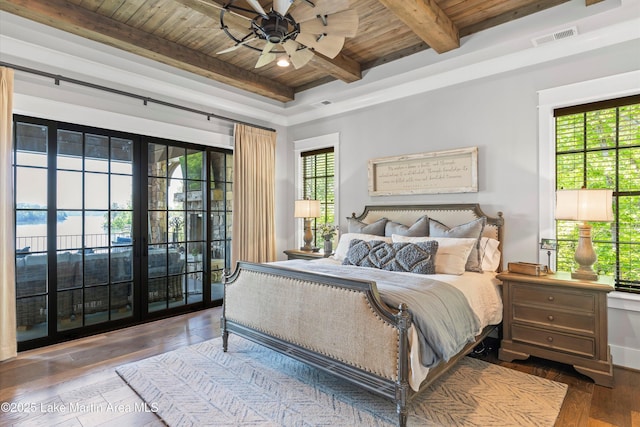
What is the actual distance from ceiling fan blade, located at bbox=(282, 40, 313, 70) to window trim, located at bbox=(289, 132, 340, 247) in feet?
7.04

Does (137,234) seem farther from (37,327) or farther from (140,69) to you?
(140,69)

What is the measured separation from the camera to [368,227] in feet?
13.9

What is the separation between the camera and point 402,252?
3186 millimetres

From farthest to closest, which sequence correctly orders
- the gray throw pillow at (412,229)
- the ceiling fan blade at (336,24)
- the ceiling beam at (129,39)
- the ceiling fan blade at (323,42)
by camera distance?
1. the gray throw pillow at (412,229)
2. the ceiling beam at (129,39)
3. the ceiling fan blade at (323,42)
4. the ceiling fan blade at (336,24)

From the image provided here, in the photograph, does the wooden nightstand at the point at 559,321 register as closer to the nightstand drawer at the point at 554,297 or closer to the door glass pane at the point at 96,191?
the nightstand drawer at the point at 554,297

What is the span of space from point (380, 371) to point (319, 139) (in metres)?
3.74

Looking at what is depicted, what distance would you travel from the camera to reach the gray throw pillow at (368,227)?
4.17m

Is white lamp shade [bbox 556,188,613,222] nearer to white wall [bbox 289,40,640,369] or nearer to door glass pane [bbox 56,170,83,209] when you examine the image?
white wall [bbox 289,40,640,369]

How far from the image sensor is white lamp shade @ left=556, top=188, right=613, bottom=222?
8.77 feet

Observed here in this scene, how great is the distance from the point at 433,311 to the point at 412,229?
1.69 meters

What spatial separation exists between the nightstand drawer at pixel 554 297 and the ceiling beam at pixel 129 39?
3840 mm

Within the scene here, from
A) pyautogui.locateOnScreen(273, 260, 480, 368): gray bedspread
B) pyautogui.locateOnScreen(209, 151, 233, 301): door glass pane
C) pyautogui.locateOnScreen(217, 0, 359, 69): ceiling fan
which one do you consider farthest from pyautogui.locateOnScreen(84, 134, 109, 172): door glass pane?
pyautogui.locateOnScreen(273, 260, 480, 368): gray bedspread

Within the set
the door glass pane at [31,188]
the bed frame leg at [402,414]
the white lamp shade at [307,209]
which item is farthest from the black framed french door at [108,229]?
the bed frame leg at [402,414]

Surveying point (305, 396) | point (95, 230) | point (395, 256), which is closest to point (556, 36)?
point (395, 256)
